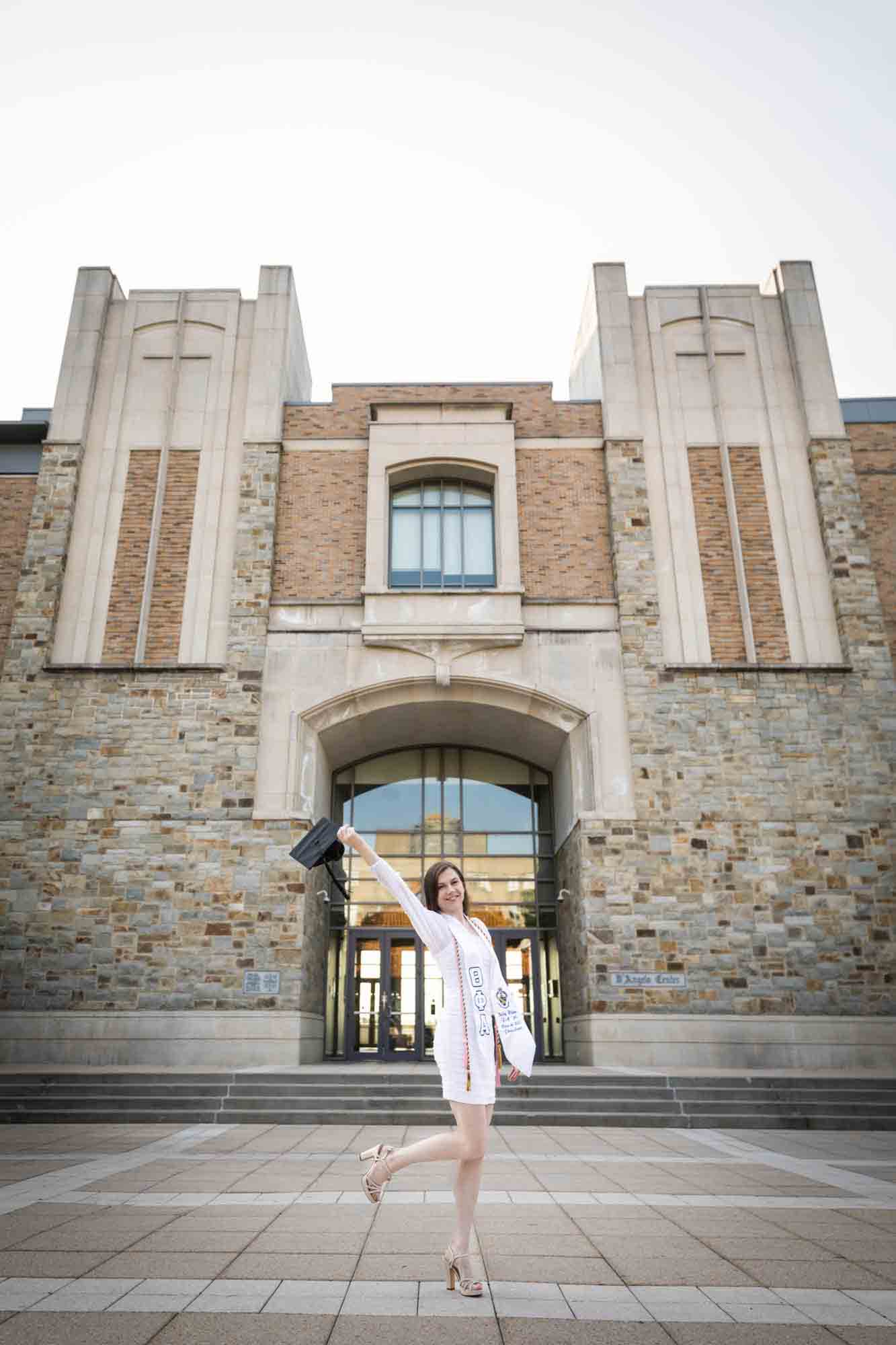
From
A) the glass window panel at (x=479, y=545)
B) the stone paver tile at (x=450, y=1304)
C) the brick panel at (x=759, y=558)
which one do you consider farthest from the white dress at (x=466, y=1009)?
the glass window panel at (x=479, y=545)

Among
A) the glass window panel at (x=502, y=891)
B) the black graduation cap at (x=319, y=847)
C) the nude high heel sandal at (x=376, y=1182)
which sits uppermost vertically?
the glass window panel at (x=502, y=891)

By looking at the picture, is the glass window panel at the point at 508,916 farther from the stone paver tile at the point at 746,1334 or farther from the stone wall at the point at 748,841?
the stone paver tile at the point at 746,1334

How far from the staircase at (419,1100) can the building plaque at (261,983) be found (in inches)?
87.5

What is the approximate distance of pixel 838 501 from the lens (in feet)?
56.3

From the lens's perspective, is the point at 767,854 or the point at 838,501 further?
the point at 838,501

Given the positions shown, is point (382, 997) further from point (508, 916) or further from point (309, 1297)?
point (309, 1297)

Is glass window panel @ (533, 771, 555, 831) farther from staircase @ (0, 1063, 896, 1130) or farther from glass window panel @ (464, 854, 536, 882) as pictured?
staircase @ (0, 1063, 896, 1130)

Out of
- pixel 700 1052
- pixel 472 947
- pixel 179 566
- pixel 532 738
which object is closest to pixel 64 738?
pixel 179 566

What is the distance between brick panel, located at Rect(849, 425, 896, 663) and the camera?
1694 cm

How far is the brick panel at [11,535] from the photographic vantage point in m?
17.0

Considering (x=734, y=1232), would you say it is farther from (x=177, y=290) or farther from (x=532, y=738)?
(x=177, y=290)

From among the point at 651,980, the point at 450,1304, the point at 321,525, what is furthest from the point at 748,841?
the point at 450,1304

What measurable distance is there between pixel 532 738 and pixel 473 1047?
45.6ft

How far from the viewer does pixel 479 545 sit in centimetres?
1794
